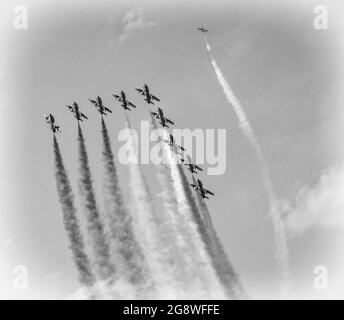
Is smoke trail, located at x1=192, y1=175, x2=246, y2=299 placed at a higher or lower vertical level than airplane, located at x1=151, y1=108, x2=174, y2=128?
lower

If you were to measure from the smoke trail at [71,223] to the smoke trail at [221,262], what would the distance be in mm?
21675

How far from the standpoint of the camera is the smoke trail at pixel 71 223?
174 metres

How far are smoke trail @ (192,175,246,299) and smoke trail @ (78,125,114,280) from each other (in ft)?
59.7

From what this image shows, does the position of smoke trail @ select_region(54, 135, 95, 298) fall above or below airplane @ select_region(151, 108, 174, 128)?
below

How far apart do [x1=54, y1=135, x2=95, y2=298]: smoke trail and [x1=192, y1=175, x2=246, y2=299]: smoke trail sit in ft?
71.1

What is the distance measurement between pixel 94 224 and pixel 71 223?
4225mm

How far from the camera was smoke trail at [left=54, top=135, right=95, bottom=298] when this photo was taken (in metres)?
174

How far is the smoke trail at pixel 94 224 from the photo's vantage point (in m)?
175

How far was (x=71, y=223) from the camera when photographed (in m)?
180

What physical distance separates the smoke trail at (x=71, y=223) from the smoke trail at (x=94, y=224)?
1751mm

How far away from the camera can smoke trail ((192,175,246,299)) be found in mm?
175500

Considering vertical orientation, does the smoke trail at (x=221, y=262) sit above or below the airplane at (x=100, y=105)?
below

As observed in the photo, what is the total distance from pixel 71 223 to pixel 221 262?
2684 centimetres
